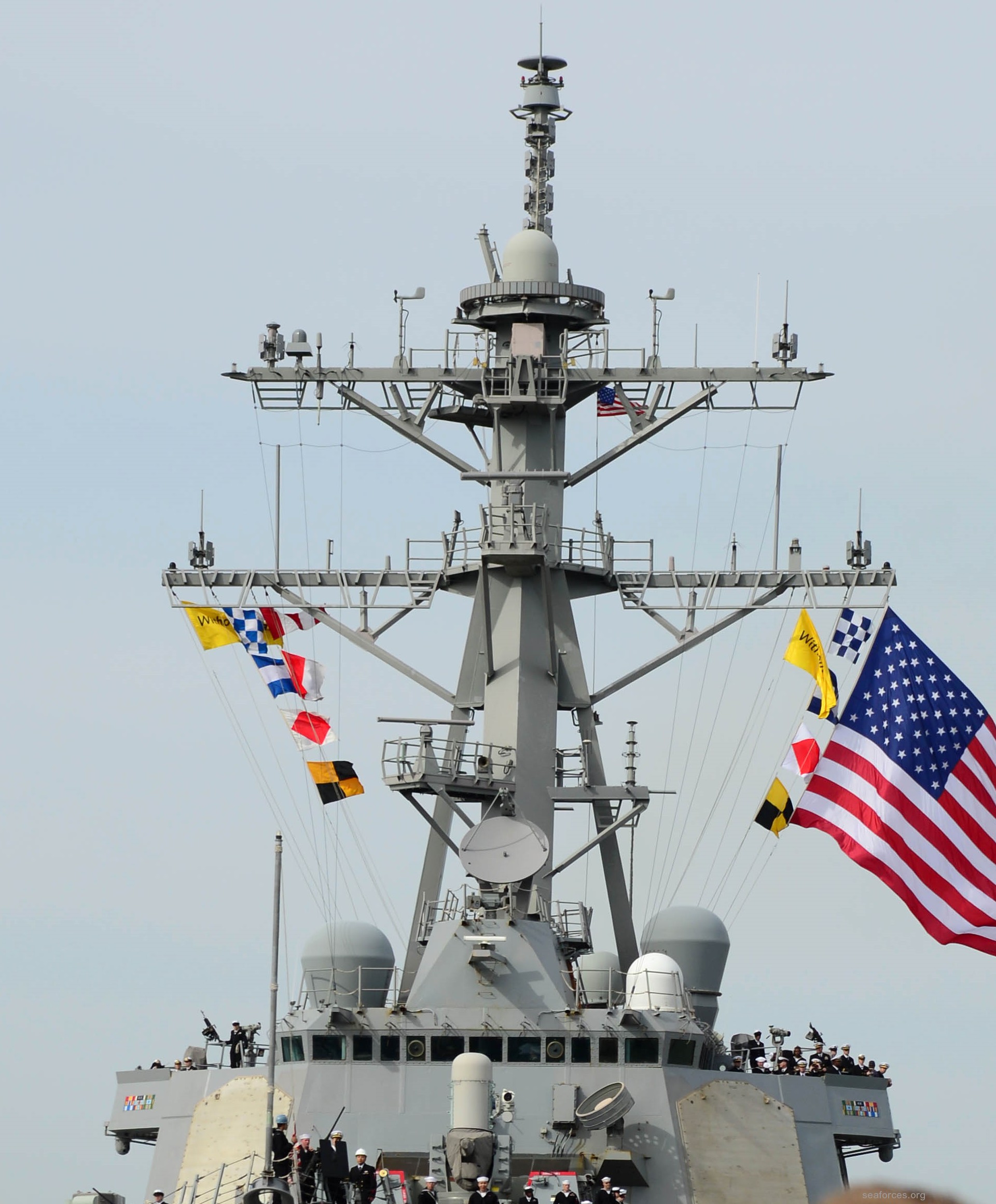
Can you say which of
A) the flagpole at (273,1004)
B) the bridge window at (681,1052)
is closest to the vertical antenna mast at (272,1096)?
the flagpole at (273,1004)

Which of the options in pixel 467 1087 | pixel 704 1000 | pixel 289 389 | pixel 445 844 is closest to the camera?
pixel 467 1087

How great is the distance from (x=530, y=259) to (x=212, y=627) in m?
6.81

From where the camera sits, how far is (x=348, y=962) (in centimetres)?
2556

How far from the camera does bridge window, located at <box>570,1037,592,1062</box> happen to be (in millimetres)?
23406

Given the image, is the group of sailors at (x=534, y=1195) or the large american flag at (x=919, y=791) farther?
the large american flag at (x=919, y=791)

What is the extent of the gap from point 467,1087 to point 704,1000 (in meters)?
5.94

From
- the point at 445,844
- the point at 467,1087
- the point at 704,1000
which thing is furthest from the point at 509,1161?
the point at 445,844

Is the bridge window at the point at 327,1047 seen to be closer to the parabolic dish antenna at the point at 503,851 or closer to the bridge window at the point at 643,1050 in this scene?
the parabolic dish antenna at the point at 503,851

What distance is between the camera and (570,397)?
98.7 feet

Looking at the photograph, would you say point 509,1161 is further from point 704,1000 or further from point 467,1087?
point 704,1000

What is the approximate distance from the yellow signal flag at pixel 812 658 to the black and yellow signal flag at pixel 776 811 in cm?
105

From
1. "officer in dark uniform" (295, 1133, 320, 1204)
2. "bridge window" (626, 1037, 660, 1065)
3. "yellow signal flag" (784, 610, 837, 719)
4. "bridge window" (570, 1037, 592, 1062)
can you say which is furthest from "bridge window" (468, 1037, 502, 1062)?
"yellow signal flag" (784, 610, 837, 719)

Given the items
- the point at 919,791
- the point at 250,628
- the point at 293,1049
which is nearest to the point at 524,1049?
the point at 293,1049

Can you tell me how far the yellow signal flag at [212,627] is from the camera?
28.6 metres
